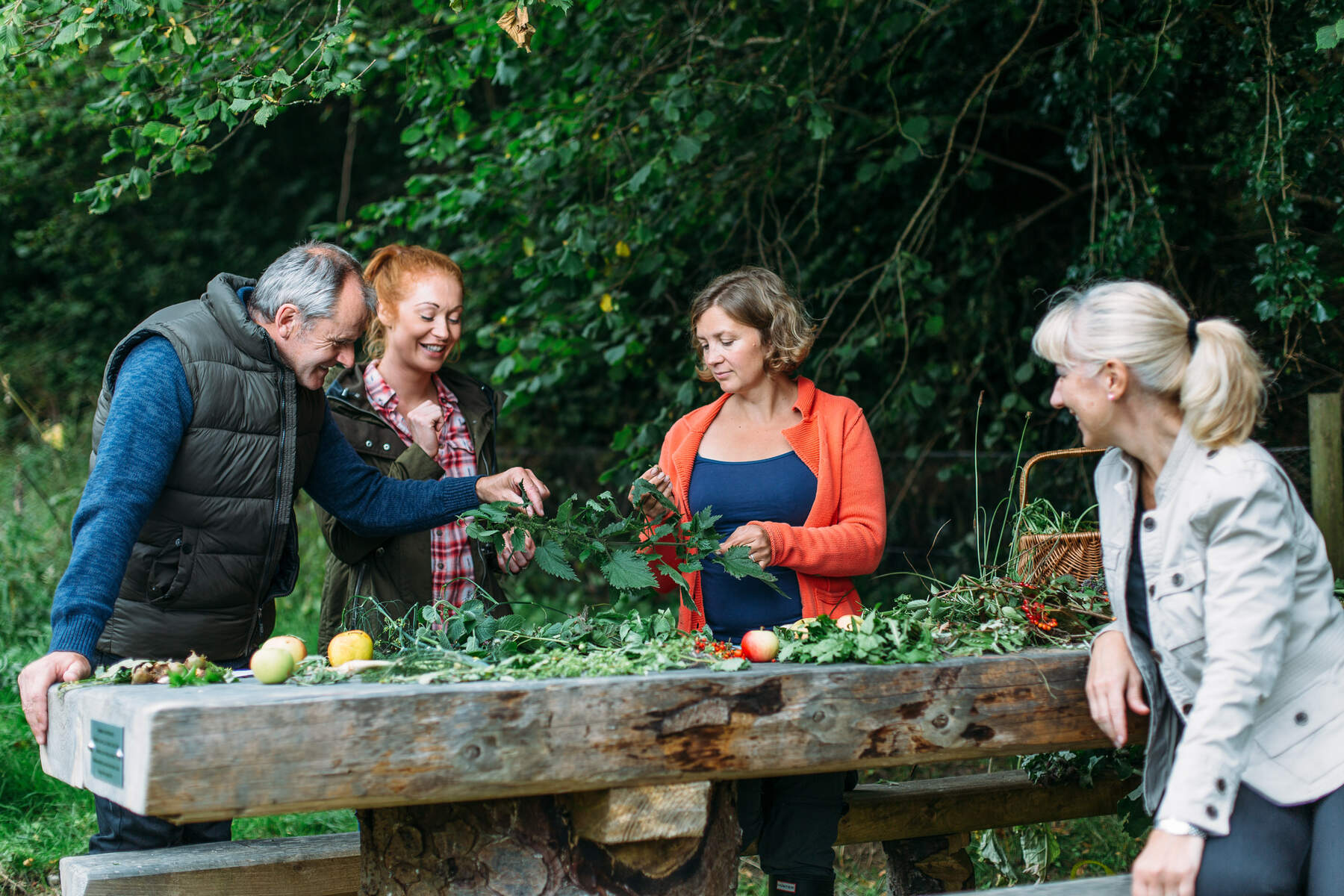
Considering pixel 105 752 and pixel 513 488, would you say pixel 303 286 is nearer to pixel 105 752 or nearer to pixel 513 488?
pixel 513 488

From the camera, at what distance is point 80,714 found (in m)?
1.88

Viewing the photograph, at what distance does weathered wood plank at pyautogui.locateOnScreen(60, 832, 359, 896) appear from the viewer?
2.31 metres

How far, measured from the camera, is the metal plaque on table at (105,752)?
1.69 meters

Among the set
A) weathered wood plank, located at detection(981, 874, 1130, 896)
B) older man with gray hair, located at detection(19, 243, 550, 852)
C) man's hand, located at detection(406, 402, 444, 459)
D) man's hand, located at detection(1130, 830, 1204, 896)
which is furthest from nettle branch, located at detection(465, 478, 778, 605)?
man's hand, located at detection(1130, 830, 1204, 896)

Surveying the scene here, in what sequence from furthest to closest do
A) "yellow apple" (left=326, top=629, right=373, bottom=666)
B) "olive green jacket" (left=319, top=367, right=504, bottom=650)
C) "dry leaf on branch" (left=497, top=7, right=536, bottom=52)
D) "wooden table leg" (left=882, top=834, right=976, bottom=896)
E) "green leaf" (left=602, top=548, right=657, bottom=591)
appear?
"wooden table leg" (left=882, top=834, right=976, bottom=896), "dry leaf on branch" (left=497, top=7, right=536, bottom=52), "olive green jacket" (left=319, top=367, right=504, bottom=650), "green leaf" (left=602, top=548, right=657, bottom=591), "yellow apple" (left=326, top=629, right=373, bottom=666)

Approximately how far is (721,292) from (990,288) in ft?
9.58

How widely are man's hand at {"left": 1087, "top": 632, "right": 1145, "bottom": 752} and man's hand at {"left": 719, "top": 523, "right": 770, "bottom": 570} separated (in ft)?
2.49

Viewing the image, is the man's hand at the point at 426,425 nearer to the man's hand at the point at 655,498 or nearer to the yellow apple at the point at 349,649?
the man's hand at the point at 655,498

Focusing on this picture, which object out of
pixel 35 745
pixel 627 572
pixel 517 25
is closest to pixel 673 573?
pixel 627 572

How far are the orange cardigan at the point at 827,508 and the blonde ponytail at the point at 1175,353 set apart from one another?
86 cm

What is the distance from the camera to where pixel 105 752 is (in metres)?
1.74

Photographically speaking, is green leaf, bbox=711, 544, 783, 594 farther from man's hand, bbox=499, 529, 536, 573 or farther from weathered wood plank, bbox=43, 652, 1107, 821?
man's hand, bbox=499, 529, 536, 573

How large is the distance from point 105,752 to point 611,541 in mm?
1185

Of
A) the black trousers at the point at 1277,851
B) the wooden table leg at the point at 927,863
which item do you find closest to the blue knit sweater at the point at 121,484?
the black trousers at the point at 1277,851
